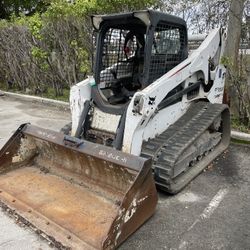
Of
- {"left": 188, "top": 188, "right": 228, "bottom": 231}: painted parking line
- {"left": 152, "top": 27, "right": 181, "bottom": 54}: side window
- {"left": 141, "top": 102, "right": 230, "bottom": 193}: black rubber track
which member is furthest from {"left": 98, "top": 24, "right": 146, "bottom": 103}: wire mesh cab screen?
{"left": 188, "top": 188, "right": 228, "bottom": 231}: painted parking line

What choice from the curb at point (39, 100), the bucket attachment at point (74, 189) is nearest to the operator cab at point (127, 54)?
the bucket attachment at point (74, 189)

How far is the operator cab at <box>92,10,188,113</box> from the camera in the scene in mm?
4789

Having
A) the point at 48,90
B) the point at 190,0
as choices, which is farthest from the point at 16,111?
the point at 190,0

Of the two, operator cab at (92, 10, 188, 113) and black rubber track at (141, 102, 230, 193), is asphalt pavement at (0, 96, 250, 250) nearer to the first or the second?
black rubber track at (141, 102, 230, 193)

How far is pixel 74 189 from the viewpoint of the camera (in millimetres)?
4344

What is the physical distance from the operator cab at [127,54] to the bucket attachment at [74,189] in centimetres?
A: 86

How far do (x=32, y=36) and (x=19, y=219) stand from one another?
7.69 metres

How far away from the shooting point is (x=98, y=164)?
163 inches

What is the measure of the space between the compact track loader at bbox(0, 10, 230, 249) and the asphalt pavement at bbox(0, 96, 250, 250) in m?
0.13

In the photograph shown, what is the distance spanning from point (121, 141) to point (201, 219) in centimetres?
122

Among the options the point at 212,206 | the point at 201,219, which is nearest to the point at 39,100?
the point at 212,206

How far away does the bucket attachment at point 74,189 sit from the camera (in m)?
3.45

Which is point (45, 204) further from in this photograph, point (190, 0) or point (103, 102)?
point (190, 0)

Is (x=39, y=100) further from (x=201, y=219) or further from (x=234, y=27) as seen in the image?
(x=201, y=219)
